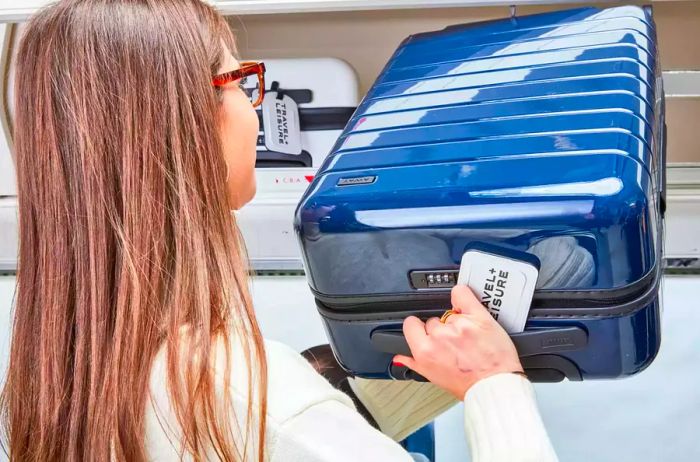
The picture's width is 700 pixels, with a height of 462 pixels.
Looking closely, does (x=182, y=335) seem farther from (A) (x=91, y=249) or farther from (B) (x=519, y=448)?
(B) (x=519, y=448)

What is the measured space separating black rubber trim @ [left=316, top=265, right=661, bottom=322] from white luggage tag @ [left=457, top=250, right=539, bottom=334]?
2 cm

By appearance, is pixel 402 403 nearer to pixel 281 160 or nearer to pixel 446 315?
pixel 446 315

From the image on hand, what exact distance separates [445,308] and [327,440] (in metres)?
0.24

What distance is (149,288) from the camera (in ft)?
2.45

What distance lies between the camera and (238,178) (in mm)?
876

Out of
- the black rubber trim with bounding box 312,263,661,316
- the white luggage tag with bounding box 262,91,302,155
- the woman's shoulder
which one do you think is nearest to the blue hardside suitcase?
the black rubber trim with bounding box 312,263,661,316

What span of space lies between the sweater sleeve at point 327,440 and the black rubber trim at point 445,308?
0.61 ft

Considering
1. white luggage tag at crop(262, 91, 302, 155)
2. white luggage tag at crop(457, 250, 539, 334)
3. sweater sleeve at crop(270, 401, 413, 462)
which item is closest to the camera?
sweater sleeve at crop(270, 401, 413, 462)

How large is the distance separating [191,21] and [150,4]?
43 millimetres

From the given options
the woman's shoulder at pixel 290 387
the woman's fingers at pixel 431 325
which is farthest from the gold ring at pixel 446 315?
the woman's shoulder at pixel 290 387

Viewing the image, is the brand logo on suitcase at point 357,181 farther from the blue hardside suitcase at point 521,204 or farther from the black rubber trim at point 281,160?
the black rubber trim at point 281,160

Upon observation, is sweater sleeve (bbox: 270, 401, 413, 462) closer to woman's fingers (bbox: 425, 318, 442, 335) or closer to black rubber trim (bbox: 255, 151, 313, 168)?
woman's fingers (bbox: 425, 318, 442, 335)

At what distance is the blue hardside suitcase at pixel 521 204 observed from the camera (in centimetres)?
76

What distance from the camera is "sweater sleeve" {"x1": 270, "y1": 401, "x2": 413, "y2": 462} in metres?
0.68
